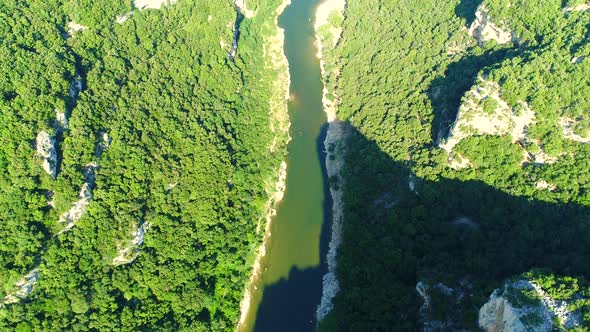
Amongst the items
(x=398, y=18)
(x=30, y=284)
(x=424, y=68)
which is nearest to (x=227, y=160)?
(x=30, y=284)

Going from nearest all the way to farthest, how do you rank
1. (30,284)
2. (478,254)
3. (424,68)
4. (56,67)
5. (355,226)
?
(30,284), (478,254), (56,67), (355,226), (424,68)

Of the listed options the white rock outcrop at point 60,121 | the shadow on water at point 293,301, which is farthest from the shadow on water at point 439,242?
the white rock outcrop at point 60,121

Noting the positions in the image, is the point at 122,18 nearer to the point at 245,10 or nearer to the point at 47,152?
the point at 245,10

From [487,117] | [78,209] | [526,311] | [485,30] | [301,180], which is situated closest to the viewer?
[526,311]

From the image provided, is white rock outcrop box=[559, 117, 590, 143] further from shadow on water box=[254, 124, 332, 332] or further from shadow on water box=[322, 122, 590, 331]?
shadow on water box=[254, 124, 332, 332]

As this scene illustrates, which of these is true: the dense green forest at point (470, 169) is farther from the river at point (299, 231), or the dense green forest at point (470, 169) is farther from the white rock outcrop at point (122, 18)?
the white rock outcrop at point (122, 18)

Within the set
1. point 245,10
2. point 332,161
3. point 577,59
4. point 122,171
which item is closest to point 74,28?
point 122,171

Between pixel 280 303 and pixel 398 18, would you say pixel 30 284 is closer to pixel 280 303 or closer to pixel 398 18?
pixel 280 303
